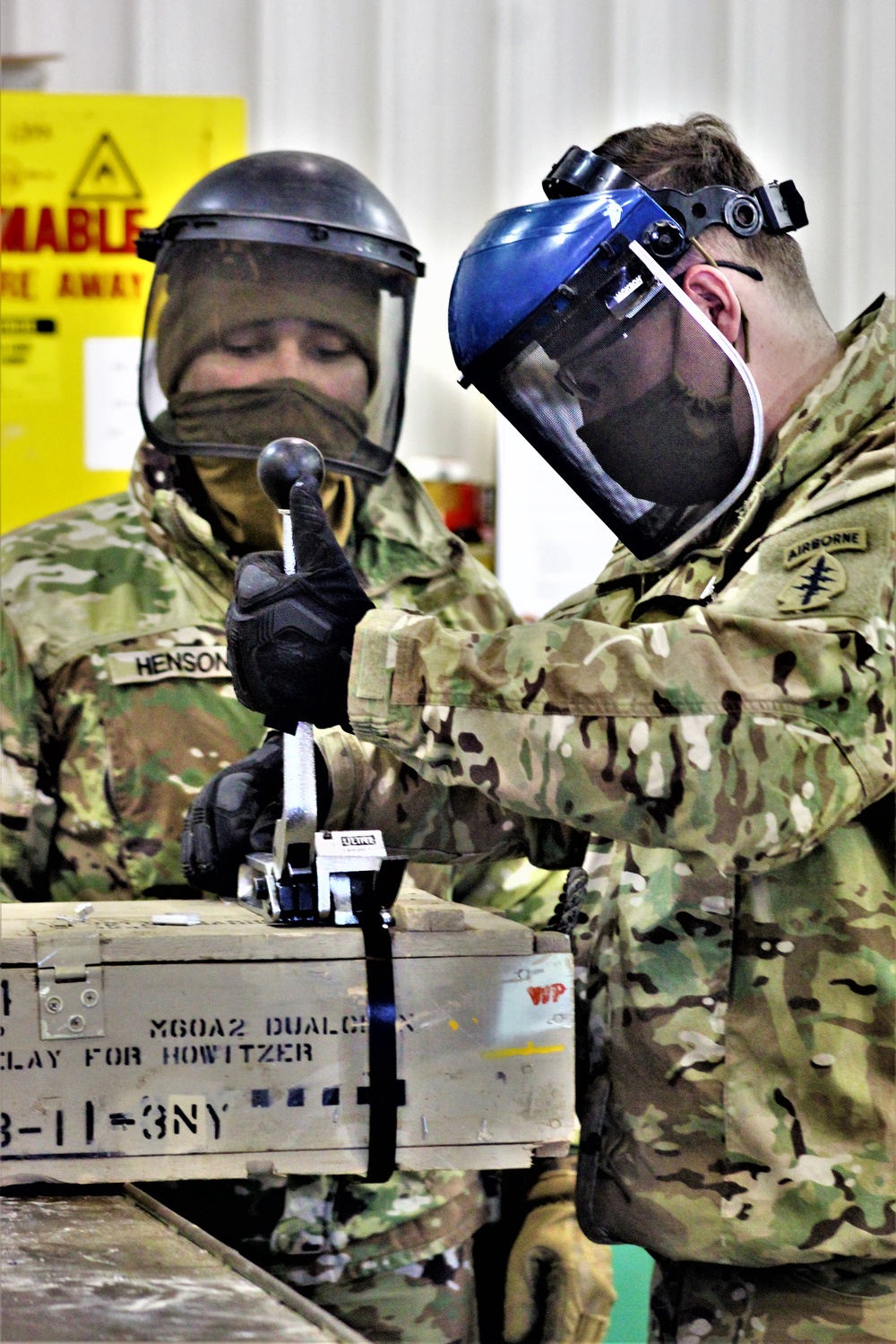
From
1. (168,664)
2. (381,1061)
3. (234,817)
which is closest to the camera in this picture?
(381,1061)

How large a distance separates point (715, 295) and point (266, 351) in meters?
0.81

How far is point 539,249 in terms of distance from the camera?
1407 millimetres

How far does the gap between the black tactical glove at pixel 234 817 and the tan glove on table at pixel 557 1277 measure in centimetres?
63

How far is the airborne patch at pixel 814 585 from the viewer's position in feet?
4.06

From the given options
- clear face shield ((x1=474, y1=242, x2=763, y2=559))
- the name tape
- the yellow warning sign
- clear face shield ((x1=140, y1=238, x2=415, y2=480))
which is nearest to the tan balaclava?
clear face shield ((x1=140, y1=238, x2=415, y2=480))

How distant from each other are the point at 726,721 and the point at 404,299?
1118 mm

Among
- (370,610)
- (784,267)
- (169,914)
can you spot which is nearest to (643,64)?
(784,267)

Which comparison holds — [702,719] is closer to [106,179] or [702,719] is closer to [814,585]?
[814,585]

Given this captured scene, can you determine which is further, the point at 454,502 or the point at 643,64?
the point at 454,502

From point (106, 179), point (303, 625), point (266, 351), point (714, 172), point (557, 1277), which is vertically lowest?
point (557, 1277)

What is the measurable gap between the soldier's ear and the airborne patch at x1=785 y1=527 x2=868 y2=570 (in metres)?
0.25

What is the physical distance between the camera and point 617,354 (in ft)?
4.75

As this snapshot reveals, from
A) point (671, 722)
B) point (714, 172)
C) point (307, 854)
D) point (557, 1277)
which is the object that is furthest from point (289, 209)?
point (557, 1277)

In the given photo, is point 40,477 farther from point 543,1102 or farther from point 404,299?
point 543,1102
